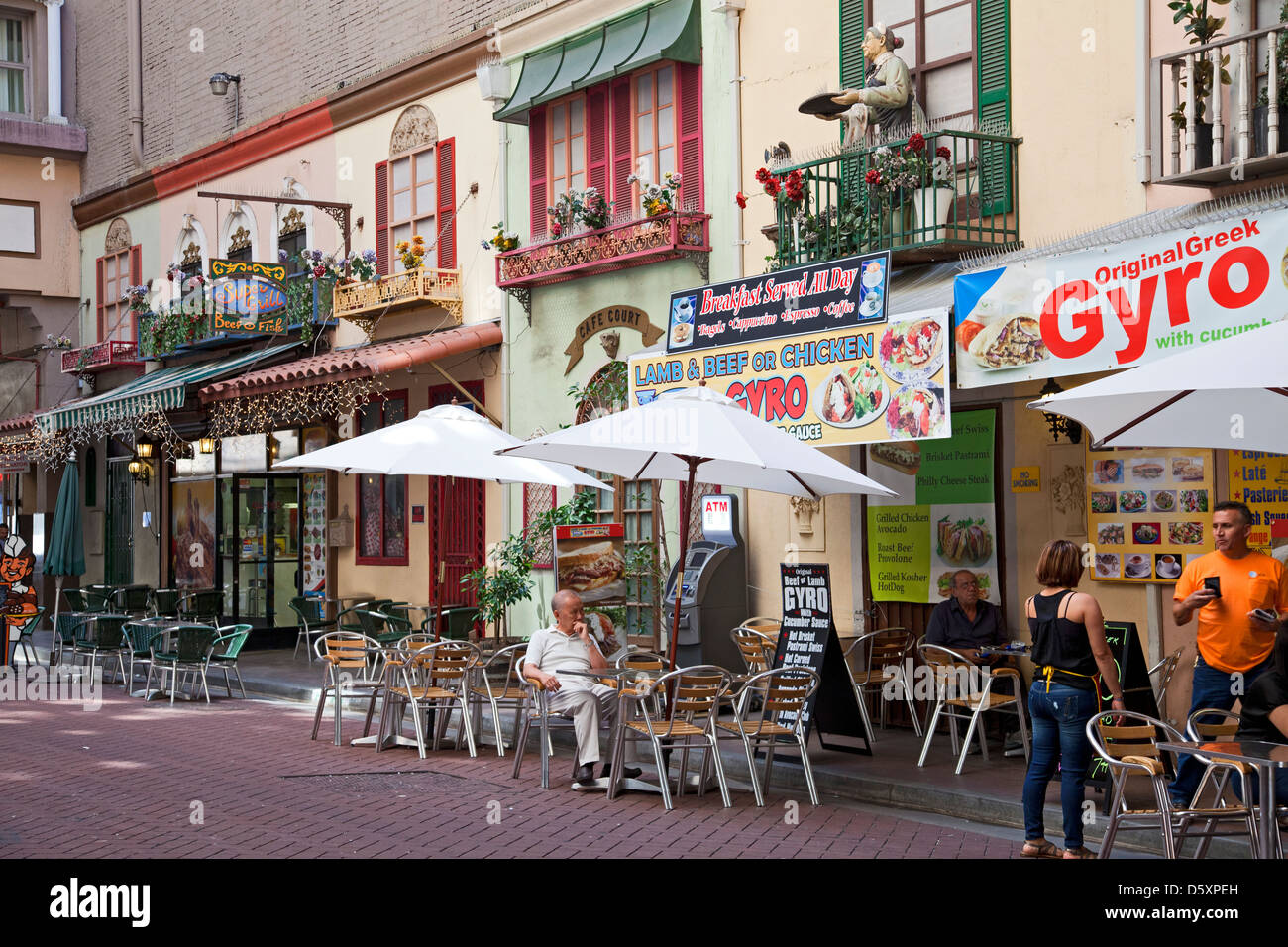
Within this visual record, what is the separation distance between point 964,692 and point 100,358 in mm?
19170

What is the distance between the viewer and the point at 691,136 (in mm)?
14945

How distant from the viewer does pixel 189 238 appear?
23.7 m

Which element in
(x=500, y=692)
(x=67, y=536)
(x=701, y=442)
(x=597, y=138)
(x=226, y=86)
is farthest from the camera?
(x=226, y=86)

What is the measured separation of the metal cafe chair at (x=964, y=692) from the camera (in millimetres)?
9859

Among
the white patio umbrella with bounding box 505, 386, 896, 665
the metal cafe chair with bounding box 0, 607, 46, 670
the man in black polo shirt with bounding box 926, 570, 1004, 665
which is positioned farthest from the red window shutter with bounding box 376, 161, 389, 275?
the man in black polo shirt with bounding box 926, 570, 1004, 665

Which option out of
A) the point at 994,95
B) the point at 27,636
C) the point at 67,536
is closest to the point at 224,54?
the point at 67,536

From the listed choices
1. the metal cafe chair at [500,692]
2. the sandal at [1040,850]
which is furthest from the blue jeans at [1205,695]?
the metal cafe chair at [500,692]

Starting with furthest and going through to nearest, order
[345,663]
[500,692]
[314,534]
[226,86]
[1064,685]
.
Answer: [226,86] → [314,534] → [345,663] → [500,692] → [1064,685]

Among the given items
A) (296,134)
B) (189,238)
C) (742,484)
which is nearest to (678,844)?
(742,484)

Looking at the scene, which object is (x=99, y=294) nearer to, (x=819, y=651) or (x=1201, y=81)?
(x=819, y=651)

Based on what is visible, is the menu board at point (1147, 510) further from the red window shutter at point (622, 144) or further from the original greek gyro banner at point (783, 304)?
the red window shutter at point (622, 144)

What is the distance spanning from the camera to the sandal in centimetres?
740

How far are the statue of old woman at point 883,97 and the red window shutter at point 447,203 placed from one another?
7.05m
